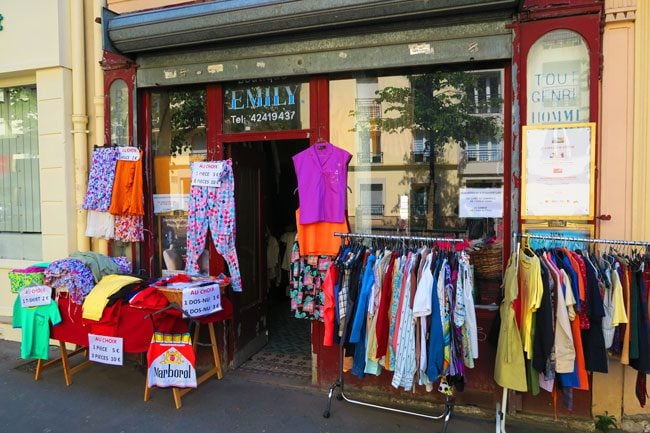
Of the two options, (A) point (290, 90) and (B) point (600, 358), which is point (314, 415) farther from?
(A) point (290, 90)

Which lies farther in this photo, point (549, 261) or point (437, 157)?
point (437, 157)

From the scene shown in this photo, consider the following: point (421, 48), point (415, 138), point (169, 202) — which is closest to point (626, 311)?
point (415, 138)

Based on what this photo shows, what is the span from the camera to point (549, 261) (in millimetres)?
3139

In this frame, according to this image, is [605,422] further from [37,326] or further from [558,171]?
[37,326]

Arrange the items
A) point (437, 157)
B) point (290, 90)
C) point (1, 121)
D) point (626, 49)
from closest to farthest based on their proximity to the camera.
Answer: point (626, 49) → point (437, 157) → point (290, 90) → point (1, 121)

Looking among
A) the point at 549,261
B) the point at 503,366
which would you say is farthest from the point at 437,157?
the point at 503,366

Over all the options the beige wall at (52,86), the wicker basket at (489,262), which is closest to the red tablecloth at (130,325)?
the beige wall at (52,86)

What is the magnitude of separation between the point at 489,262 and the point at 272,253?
325 centimetres

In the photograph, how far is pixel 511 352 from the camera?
3146 millimetres

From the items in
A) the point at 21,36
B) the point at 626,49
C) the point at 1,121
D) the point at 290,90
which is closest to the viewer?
the point at 626,49

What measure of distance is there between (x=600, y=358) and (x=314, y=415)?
2222 mm

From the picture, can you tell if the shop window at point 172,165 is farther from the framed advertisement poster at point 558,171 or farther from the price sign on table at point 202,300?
the framed advertisement poster at point 558,171

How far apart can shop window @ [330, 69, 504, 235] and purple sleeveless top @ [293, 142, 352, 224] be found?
22 centimetres

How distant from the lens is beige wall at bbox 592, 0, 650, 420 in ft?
11.3
